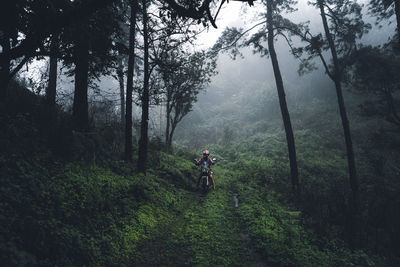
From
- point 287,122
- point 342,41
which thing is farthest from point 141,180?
point 342,41

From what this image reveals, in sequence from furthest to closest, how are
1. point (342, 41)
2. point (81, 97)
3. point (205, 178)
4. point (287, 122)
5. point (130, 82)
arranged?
point (342, 41)
point (287, 122)
point (205, 178)
point (130, 82)
point (81, 97)

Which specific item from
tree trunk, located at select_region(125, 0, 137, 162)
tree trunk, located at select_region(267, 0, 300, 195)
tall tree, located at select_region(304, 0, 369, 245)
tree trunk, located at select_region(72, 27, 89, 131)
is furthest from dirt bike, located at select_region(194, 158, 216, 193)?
tall tree, located at select_region(304, 0, 369, 245)

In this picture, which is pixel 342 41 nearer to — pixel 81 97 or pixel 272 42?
pixel 272 42

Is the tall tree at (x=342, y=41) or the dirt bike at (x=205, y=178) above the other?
the tall tree at (x=342, y=41)

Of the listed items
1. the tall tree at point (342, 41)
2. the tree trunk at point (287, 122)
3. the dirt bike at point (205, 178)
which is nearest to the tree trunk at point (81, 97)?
the dirt bike at point (205, 178)

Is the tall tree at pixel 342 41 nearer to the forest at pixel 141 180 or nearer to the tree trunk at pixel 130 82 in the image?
the forest at pixel 141 180

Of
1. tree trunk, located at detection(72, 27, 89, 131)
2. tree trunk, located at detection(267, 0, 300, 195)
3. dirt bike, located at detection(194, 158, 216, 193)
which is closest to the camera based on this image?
tree trunk, located at detection(72, 27, 89, 131)

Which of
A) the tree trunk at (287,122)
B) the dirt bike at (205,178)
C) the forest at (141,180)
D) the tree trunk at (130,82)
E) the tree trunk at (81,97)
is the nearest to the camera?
the forest at (141,180)

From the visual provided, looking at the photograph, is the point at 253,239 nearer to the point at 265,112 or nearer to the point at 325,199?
the point at 325,199

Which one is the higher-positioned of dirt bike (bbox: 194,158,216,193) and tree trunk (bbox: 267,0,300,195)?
tree trunk (bbox: 267,0,300,195)

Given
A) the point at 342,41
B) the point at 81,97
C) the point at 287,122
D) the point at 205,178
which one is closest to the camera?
A: the point at 81,97

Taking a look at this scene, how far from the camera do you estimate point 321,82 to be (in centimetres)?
4106

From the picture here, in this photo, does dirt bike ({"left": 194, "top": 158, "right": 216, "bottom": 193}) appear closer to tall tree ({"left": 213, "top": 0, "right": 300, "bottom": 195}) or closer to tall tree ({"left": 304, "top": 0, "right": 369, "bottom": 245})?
tall tree ({"left": 213, "top": 0, "right": 300, "bottom": 195})

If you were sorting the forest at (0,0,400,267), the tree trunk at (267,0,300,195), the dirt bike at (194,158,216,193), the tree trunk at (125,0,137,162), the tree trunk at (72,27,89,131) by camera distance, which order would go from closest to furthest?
the forest at (0,0,400,267) < the tree trunk at (72,27,89,131) < the tree trunk at (125,0,137,162) < the dirt bike at (194,158,216,193) < the tree trunk at (267,0,300,195)
